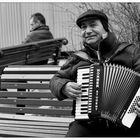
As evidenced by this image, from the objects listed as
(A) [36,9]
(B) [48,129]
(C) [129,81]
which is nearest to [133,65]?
(C) [129,81]

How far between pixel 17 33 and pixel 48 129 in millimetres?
6246

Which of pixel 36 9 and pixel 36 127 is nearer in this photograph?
pixel 36 127

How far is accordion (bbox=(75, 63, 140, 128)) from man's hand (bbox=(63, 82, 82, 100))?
0.14 feet

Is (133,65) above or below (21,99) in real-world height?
above

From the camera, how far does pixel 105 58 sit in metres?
3.12

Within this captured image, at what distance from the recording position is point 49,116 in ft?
14.1

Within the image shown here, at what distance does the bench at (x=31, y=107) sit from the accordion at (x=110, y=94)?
73 centimetres

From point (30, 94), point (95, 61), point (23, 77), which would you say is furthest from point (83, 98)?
point (23, 77)

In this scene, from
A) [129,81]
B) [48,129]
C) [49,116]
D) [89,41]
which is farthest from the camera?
[49,116]

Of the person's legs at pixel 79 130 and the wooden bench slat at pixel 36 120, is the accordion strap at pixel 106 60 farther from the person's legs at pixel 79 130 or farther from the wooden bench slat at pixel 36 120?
the wooden bench slat at pixel 36 120

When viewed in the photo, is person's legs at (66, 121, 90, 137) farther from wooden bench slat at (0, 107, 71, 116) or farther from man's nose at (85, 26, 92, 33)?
wooden bench slat at (0, 107, 71, 116)

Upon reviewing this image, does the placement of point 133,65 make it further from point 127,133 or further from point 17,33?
point 17,33

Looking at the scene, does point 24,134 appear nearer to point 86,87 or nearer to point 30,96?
point 30,96

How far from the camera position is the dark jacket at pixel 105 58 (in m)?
3.05
